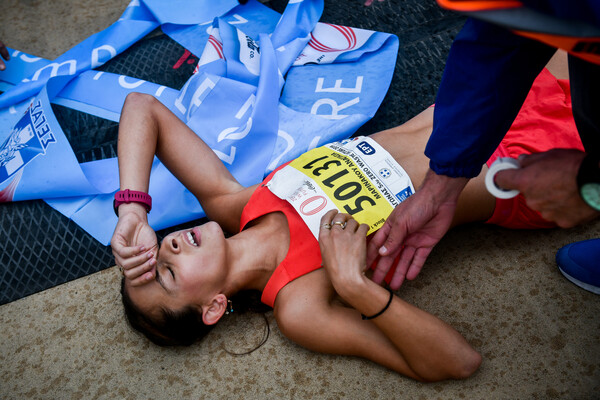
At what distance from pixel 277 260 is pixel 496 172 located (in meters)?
0.96

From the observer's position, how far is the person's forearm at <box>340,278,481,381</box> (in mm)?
1501

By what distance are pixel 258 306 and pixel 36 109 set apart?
1.65 m

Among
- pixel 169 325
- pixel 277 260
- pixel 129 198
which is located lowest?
pixel 169 325

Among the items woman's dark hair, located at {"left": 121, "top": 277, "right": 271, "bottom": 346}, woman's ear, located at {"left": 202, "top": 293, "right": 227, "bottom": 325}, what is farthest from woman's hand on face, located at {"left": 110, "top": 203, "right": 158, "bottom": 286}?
woman's ear, located at {"left": 202, "top": 293, "right": 227, "bottom": 325}

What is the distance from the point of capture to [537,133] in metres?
1.92

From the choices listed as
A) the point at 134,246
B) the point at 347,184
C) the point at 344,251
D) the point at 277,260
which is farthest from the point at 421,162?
the point at 134,246

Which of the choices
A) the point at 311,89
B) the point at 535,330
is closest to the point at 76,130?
the point at 311,89

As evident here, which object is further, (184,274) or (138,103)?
(138,103)

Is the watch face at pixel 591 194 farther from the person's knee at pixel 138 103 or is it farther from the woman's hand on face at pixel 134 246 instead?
the person's knee at pixel 138 103

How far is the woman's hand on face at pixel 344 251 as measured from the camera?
4.93 ft

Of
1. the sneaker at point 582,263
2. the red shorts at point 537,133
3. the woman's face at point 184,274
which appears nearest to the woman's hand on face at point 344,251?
the woman's face at point 184,274

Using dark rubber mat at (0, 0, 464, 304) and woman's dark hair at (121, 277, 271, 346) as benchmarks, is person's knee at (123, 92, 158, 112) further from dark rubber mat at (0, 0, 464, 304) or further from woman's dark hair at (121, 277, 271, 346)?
woman's dark hair at (121, 277, 271, 346)

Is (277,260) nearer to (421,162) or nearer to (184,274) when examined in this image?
(184,274)

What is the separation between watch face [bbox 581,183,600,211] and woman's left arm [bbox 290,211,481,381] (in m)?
0.71
